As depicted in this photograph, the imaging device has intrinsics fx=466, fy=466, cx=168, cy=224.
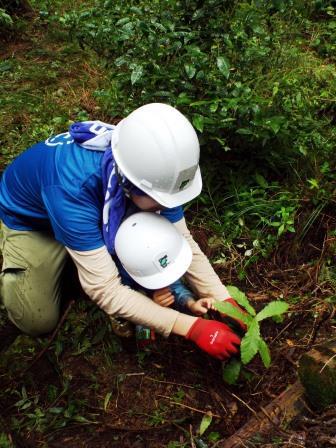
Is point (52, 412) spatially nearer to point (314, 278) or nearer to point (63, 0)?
point (314, 278)

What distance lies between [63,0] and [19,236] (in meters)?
3.86

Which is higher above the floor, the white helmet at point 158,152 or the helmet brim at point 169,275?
the white helmet at point 158,152

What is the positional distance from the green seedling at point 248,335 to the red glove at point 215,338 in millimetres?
81

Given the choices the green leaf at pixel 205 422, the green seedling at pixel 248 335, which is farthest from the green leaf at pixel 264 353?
the green leaf at pixel 205 422

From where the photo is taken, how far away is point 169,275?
240 centimetres

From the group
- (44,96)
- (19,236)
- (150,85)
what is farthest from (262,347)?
(44,96)

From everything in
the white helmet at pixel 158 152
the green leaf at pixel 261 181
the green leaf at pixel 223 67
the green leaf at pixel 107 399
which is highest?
the green leaf at pixel 223 67

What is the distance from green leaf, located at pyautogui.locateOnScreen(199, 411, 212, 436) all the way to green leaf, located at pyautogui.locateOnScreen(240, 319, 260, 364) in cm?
39

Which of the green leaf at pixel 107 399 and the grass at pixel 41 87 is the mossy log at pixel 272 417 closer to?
the green leaf at pixel 107 399

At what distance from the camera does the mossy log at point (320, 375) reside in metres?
1.92

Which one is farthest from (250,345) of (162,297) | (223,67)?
(223,67)

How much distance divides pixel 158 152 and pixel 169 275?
26.0 inches

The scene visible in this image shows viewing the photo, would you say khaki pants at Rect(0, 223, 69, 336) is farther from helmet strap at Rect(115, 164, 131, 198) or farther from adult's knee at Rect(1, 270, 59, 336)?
helmet strap at Rect(115, 164, 131, 198)

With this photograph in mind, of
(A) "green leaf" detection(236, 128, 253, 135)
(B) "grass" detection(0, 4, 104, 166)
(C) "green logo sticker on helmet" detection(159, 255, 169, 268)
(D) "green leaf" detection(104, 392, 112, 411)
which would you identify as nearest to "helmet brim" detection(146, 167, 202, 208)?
(C) "green logo sticker on helmet" detection(159, 255, 169, 268)
